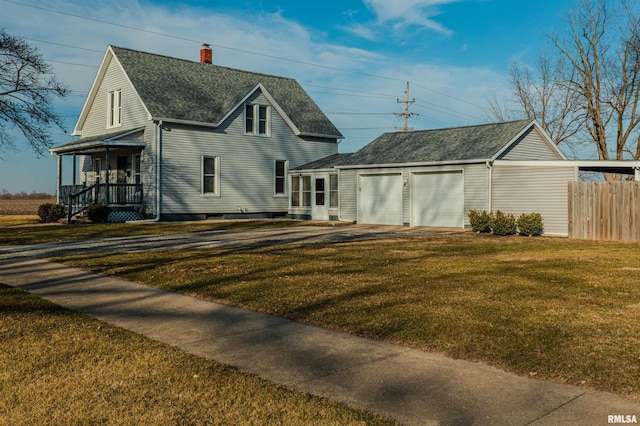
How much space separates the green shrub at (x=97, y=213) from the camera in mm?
24594

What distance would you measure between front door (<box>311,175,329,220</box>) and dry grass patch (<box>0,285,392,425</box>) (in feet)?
73.9

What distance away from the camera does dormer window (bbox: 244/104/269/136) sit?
29562 millimetres

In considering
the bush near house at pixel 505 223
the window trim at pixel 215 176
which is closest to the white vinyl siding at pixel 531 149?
the bush near house at pixel 505 223

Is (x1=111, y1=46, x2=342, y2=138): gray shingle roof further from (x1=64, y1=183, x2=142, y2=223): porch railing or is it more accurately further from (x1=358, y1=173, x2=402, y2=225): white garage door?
(x1=358, y1=173, x2=402, y2=225): white garage door

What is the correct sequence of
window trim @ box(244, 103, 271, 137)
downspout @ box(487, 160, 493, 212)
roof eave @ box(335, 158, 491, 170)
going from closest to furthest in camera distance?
downspout @ box(487, 160, 493, 212) < roof eave @ box(335, 158, 491, 170) < window trim @ box(244, 103, 271, 137)

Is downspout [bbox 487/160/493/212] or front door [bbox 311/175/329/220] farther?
front door [bbox 311/175/329/220]

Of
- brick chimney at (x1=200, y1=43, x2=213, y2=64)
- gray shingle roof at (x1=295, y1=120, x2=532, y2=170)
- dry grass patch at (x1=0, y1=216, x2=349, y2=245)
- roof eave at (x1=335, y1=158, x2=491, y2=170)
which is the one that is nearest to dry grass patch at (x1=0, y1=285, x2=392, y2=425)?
dry grass patch at (x1=0, y1=216, x2=349, y2=245)

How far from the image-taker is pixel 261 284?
934 centimetres

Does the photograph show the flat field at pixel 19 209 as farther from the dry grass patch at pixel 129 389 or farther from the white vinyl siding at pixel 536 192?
the dry grass patch at pixel 129 389

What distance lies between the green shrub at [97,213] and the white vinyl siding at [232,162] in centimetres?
257

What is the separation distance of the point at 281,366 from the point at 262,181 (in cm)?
2523

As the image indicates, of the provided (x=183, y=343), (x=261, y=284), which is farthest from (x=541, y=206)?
(x=183, y=343)

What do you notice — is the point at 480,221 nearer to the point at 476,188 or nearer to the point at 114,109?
the point at 476,188

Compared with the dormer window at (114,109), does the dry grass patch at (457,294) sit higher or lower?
lower
